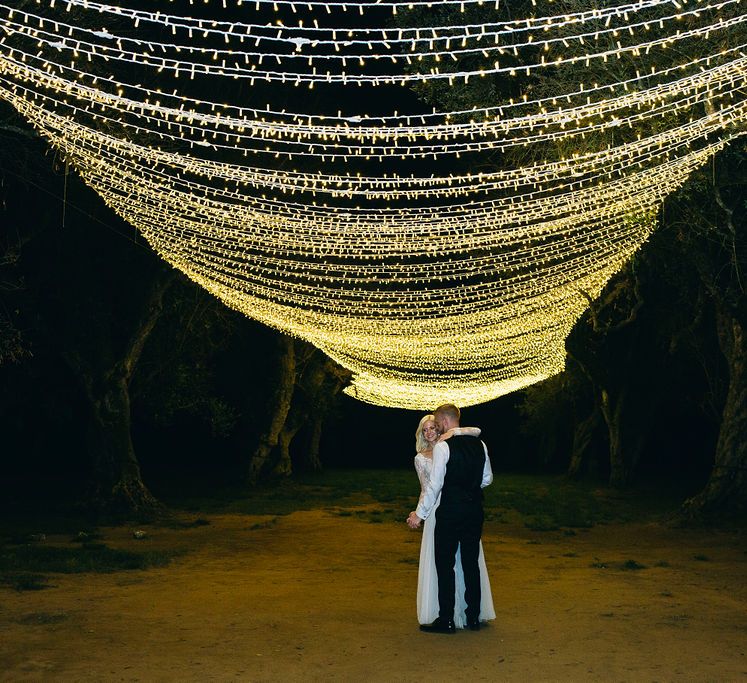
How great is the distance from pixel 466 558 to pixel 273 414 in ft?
59.6

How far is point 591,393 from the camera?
87.2ft

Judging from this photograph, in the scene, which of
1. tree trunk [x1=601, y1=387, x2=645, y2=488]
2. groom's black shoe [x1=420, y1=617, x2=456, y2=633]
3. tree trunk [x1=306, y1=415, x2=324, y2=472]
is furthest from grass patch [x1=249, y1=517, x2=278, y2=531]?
tree trunk [x1=306, y1=415, x2=324, y2=472]

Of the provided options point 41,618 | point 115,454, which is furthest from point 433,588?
point 115,454

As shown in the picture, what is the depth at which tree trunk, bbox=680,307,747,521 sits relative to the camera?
12938 millimetres

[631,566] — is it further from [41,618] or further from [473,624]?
[41,618]

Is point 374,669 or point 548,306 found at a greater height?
point 548,306

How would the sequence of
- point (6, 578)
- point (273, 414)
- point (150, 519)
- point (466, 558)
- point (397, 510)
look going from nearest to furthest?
point (466, 558) < point (6, 578) < point (150, 519) < point (397, 510) < point (273, 414)

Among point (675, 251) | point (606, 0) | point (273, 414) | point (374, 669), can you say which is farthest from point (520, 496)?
point (374, 669)

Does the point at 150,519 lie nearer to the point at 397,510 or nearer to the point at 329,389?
the point at 397,510

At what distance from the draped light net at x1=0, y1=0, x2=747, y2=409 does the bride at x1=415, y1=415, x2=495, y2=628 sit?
91.4 inches

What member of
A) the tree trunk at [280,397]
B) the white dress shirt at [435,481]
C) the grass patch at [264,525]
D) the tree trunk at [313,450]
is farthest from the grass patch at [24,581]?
the tree trunk at [313,450]

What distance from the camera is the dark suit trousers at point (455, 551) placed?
5.64m

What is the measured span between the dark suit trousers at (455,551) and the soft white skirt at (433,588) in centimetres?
6

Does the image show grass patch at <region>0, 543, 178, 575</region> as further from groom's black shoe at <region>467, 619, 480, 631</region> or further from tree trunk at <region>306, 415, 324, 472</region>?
tree trunk at <region>306, 415, 324, 472</region>
